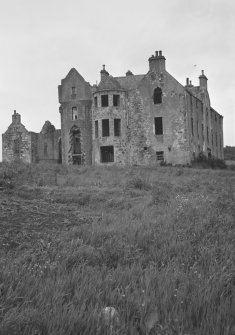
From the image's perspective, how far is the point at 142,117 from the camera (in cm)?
4247

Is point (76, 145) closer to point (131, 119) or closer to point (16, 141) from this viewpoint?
point (131, 119)

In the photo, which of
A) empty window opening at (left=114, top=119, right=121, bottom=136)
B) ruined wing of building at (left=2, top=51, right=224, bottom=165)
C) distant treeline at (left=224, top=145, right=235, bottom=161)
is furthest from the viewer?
distant treeline at (left=224, top=145, right=235, bottom=161)

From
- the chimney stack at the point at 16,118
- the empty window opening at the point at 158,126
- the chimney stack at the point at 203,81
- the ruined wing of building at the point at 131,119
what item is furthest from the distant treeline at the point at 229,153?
the chimney stack at the point at 16,118

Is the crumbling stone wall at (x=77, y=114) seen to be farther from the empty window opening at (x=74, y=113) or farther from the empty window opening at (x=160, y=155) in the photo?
the empty window opening at (x=160, y=155)

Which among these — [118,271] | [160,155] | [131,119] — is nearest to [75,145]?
[131,119]

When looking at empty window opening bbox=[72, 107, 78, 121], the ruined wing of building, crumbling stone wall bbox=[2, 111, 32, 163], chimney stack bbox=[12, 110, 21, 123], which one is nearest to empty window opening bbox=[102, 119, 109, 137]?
the ruined wing of building

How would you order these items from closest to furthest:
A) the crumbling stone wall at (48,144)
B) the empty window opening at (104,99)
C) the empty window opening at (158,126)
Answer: the empty window opening at (158,126) → the empty window opening at (104,99) → the crumbling stone wall at (48,144)

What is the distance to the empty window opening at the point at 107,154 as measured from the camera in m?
43.2

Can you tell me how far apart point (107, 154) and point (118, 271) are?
126ft

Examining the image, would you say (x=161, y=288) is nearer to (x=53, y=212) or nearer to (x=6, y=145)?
(x=53, y=212)

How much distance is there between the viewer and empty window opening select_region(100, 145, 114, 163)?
43.2 m

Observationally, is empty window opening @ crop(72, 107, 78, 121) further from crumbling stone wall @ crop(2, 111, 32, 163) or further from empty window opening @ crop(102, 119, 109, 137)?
crumbling stone wall @ crop(2, 111, 32, 163)

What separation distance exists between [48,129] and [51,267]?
148 ft

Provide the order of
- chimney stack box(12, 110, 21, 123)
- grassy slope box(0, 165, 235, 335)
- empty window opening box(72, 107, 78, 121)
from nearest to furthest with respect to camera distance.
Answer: grassy slope box(0, 165, 235, 335) → empty window opening box(72, 107, 78, 121) → chimney stack box(12, 110, 21, 123)
